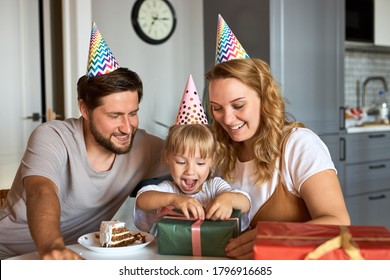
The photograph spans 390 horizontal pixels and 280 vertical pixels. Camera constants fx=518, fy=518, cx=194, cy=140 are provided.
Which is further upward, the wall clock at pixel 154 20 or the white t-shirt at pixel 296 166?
the wall clock at pixel 154 20

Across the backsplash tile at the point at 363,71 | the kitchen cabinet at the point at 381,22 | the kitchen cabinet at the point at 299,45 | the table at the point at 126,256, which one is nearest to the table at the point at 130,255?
the table at the point at 126,256

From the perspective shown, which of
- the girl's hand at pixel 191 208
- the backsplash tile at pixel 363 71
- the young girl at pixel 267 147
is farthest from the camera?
the backsplash tile at pixel 363 71

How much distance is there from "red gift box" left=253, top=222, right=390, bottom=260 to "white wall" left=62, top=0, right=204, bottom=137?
333 centimetres

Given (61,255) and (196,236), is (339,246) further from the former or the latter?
(61,255)

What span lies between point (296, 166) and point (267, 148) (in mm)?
114

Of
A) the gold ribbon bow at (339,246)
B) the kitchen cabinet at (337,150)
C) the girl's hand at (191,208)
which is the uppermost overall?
the gold ribbon bow at (339,246)

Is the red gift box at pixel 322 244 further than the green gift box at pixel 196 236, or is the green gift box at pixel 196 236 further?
the green gift box at pixel 196 236

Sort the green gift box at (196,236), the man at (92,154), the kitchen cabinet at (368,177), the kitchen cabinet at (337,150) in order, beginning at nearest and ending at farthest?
the green gift box at (196,236) → the man at (92,154) → the kitchen cabinet at (337,150) → the kitchen cabinet at (368,177)

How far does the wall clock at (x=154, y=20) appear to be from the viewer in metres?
4.20

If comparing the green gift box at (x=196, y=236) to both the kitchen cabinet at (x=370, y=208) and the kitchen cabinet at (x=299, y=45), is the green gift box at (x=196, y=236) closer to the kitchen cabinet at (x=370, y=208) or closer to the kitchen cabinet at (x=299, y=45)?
the kitchen cabinet at (x=299, y=45)

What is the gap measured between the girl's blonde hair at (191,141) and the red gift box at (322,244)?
637 mm

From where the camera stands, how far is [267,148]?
5.18ft

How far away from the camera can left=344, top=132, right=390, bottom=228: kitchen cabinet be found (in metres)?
4.16
